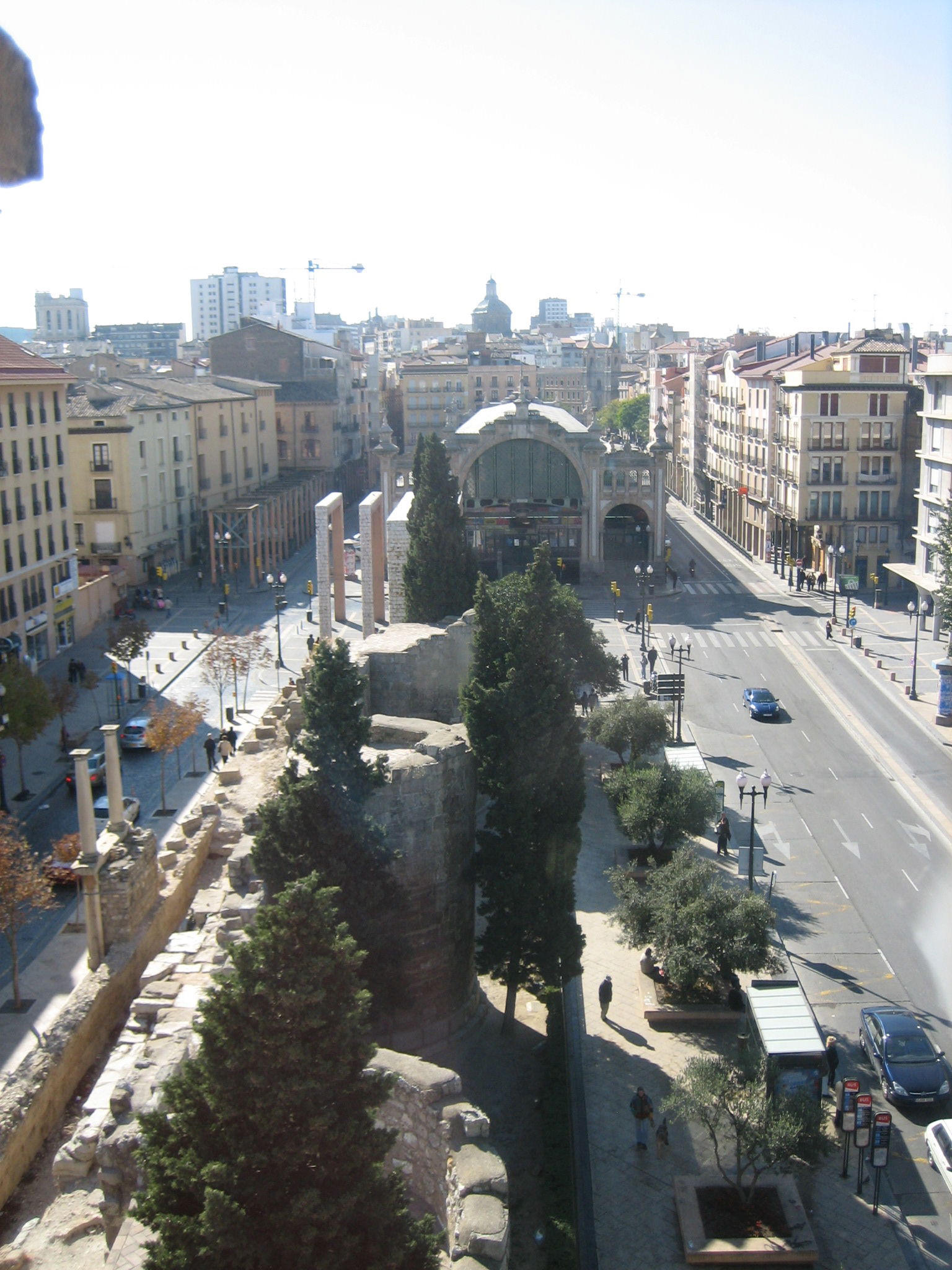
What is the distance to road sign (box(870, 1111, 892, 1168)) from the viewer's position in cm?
1975

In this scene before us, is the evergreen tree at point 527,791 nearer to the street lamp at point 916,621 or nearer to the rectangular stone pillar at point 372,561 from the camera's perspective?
the rectangular stone pillar at point 372,561

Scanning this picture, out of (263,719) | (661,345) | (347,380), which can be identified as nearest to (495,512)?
(347,380)

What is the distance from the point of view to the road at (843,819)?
85.6 feet

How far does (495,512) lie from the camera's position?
78.8 m

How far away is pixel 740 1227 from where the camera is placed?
19.2 meters

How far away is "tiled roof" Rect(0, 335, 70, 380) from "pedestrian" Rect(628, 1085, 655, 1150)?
3953 centimetres

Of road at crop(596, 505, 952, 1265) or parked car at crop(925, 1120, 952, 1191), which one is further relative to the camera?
road at crop(596, 505, 952, 1265)

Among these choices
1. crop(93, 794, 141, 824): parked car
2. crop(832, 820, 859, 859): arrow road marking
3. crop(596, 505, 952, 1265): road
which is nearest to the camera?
crop(596, 505, 952, 1265): road

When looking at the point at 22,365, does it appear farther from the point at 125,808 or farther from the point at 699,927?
the point at 699,927

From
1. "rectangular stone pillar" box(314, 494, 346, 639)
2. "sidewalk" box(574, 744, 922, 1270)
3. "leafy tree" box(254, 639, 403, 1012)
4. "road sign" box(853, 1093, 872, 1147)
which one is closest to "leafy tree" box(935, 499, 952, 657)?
"rectangular stone pillar" box(314, 494, 346, 639)

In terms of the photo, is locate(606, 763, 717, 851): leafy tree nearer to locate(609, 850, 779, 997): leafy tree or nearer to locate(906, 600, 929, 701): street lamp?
locate(609, 850, 779, 997): leafy tree

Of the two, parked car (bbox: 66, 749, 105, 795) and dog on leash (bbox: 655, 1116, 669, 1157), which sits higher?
parked car (bbox: 66, 749, 105, 795)

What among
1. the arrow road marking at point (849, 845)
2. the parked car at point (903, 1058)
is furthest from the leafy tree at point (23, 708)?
the parked car at point (903, 1058)

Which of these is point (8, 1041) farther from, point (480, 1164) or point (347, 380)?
point (347, 380)
